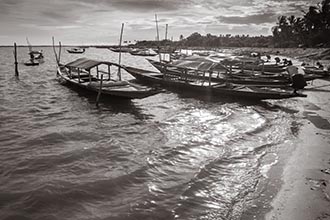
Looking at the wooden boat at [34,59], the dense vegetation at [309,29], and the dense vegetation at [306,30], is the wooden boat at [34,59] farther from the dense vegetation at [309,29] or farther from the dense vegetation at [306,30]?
the dense vegetation at [309,29]

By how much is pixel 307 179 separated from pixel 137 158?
5851mm

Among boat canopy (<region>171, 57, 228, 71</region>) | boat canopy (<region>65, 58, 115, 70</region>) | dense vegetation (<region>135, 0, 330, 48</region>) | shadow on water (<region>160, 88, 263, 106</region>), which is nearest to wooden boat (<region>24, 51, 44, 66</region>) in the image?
dense vegetation (<region>135, 0, 330, 48</region>)

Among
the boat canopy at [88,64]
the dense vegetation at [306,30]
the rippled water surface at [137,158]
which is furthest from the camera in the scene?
the dense vegetation at [306,30]

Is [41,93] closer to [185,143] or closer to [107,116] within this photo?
[107,116]

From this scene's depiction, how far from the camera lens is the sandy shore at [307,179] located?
636 cm

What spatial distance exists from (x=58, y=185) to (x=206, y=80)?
20.2 meters

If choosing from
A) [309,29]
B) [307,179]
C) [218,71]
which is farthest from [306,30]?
[307,179]

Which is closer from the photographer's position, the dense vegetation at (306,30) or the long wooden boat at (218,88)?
the long wooden boat at (218,88)

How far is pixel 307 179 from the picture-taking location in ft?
26.1

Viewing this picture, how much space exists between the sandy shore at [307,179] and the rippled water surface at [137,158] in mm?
654

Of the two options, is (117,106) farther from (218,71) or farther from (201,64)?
(218,71)

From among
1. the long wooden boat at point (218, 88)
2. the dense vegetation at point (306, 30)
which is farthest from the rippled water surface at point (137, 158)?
the dense vegetation at point (306, 30)

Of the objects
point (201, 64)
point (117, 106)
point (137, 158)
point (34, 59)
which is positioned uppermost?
point (34, 59)

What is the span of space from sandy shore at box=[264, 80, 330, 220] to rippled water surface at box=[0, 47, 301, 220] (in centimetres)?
65
